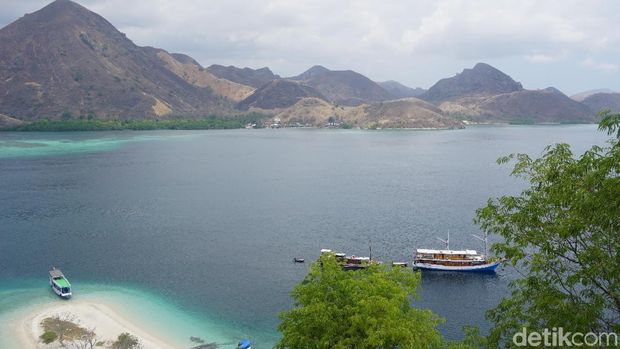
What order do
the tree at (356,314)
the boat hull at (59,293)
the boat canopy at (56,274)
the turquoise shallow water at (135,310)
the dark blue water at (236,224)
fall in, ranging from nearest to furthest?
1. the tree at (356,314)
2. the turquoise shallow water at (135,310)
3. the boat hull at (59,293)
4. the dark blue water at (236,224)
5. the boat canopy at (56,274)

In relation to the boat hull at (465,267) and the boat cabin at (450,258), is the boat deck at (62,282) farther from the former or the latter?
the boat cabin at (450,258)

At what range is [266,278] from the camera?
66.4 m

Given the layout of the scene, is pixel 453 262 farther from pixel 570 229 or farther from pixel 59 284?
pixel 570 229

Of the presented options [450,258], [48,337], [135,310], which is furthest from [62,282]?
[450,258]

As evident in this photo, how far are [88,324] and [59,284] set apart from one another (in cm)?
1243

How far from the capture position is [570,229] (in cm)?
1678

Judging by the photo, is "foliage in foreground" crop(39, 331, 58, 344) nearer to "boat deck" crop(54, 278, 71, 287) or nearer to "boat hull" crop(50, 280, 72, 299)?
"boat hull" crop(50, 280, 72, 299)

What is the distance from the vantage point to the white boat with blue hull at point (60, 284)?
2362 inches

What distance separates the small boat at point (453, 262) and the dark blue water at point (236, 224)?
1.57 meters

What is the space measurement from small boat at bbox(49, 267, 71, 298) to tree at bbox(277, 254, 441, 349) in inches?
1713

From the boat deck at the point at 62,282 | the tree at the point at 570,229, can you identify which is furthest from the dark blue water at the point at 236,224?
the tree at the point at 570,229

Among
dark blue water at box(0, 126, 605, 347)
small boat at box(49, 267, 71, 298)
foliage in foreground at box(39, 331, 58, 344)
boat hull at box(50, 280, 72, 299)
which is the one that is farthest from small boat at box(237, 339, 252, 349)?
small boat at box(49, 267, 71, 298)

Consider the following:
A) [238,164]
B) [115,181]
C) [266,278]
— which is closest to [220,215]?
[266,278]

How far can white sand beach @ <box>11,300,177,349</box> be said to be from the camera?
47.9m
